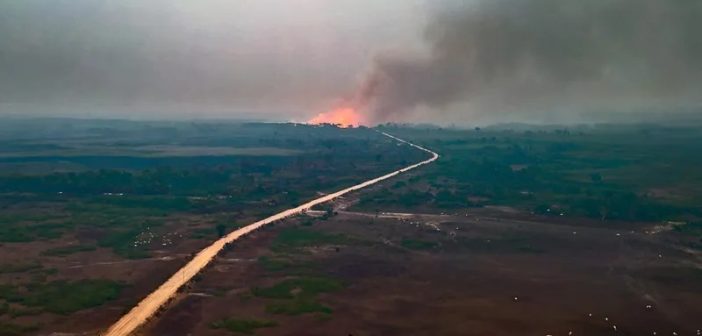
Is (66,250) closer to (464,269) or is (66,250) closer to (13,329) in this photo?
(13,329)

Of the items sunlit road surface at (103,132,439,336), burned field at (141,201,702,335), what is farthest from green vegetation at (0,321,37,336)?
burned field at (141,201,702,335)

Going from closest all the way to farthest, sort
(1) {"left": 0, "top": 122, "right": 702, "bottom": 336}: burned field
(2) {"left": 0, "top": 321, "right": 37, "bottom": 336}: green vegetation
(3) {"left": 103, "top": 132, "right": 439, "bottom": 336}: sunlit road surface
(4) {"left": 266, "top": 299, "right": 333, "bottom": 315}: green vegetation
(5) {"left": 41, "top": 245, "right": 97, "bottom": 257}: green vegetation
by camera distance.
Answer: (2) {"left": 0, "top": 321, "right": 37, "bottom": 336}: green vegetation → (3) {"left": 103, "top": 132, "right": 439, "bottom": 336}: sunlit road surface → (1) {"left": 0, "top": 122, "right": 702, "bottom": 336}: burned field → (4) {"left": 266, "top": 299, "right": 333, "bottom": 315}: green vegetation → (5) {"left": 41, "top": 245, "right": 97, "bottom": 257}: green vegetation

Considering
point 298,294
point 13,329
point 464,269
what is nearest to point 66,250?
point 13,329

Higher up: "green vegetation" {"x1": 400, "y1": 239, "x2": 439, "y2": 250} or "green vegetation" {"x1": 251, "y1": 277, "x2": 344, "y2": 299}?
"green vegetation" {"x1": 400, "y1": 239, "x2": 439, "y2": 250}

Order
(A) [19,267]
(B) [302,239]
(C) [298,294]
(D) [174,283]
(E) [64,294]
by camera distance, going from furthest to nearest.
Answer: (B) [302,239]
(A) [19,267]
(D) [174,283]
(C) [298,294]
(E) [64,294]

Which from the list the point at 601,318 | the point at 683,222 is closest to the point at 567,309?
the point at 601,318

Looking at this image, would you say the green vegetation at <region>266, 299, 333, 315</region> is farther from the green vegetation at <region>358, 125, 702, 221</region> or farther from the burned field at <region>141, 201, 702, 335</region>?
the green vegetation at <region>358, 125, 702, 221</region>
